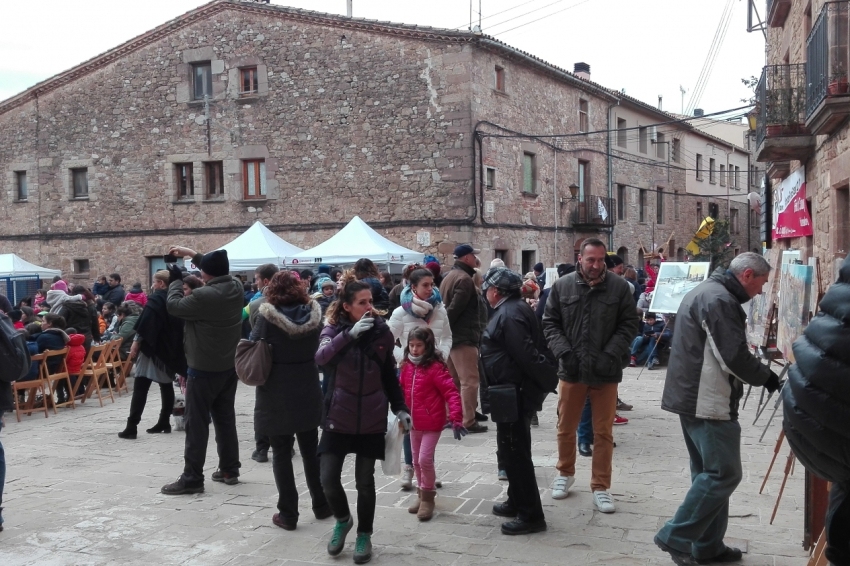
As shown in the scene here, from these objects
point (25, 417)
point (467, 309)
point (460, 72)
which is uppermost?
point (460, 72)

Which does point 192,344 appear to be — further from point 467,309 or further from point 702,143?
point 702,143

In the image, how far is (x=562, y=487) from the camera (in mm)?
5668

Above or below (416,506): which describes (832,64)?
above

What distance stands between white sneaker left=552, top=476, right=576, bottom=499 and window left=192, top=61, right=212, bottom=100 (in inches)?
757

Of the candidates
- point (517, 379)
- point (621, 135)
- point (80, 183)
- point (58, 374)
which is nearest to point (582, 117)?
point (621, 135)

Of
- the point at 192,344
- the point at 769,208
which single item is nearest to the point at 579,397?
the point at 192,344

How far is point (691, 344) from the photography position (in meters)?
4.30

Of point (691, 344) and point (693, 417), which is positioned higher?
point (691, 344)

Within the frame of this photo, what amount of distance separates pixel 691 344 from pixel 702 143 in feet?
114

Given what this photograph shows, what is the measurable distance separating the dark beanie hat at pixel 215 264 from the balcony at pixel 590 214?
20.4 meters

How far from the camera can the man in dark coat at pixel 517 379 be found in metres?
5.00

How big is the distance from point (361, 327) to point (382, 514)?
155cm

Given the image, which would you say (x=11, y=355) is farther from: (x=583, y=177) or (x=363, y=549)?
(x=583, y=177)

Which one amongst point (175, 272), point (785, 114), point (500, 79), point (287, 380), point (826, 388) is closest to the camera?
point (826, 388)
